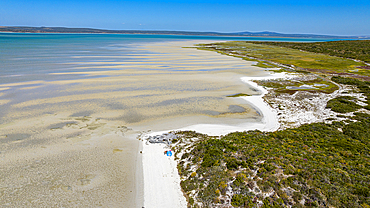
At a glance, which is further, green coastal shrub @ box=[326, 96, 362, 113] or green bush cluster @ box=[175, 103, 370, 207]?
green coastal shrub @ box=[326, 96, 362, 113]

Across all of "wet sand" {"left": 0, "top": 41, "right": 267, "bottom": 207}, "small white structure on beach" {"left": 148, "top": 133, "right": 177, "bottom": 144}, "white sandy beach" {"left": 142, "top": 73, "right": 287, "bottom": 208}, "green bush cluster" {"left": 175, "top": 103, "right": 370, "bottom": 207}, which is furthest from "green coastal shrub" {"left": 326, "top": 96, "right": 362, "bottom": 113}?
"small white structure on beach" {"left": 148, "top": 133, "right": 177, "bottom": 144}

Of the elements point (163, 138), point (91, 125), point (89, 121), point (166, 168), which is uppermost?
point (89, 121)

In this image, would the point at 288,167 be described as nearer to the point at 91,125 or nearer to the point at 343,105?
the point at 91,125

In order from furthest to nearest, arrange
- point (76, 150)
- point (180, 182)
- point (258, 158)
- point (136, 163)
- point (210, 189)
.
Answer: point (76, 150) < point (136, 163) < point (258, 158) < point (180, 182) < point (210, 189)

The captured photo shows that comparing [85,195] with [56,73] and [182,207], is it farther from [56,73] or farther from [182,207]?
[56,73]

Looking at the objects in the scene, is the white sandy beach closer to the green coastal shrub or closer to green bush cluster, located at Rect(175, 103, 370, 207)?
green bush cluster, located at Rect(175, 103, 370, 207)

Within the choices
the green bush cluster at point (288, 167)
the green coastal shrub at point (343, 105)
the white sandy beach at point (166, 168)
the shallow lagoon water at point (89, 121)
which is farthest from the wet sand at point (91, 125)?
the green coastal shrub at point (343, 105)

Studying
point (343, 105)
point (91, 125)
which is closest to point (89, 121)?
point (91, 125)

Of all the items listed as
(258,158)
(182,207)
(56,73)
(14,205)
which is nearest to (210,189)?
(182,207)
